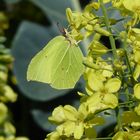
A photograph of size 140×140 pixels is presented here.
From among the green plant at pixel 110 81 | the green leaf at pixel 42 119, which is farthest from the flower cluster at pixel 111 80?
the green leaf at pixel 42 119

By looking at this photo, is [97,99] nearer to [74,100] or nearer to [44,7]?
[74,100]

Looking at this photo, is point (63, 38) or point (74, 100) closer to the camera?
point (63, 38)

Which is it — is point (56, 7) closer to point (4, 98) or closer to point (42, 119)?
point (42, 119)

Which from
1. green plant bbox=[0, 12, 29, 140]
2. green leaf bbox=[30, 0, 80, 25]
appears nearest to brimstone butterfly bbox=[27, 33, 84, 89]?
green plant bbox=[0, 12, 29, 140]

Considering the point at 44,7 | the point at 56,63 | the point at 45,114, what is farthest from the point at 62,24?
the point at 56,63

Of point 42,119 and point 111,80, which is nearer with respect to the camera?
point 111,80

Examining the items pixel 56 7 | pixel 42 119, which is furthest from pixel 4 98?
pixel 56 7

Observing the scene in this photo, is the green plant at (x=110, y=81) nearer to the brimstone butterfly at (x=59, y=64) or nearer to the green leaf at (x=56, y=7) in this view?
the brimstone butterfly at (x=59, y=64)
